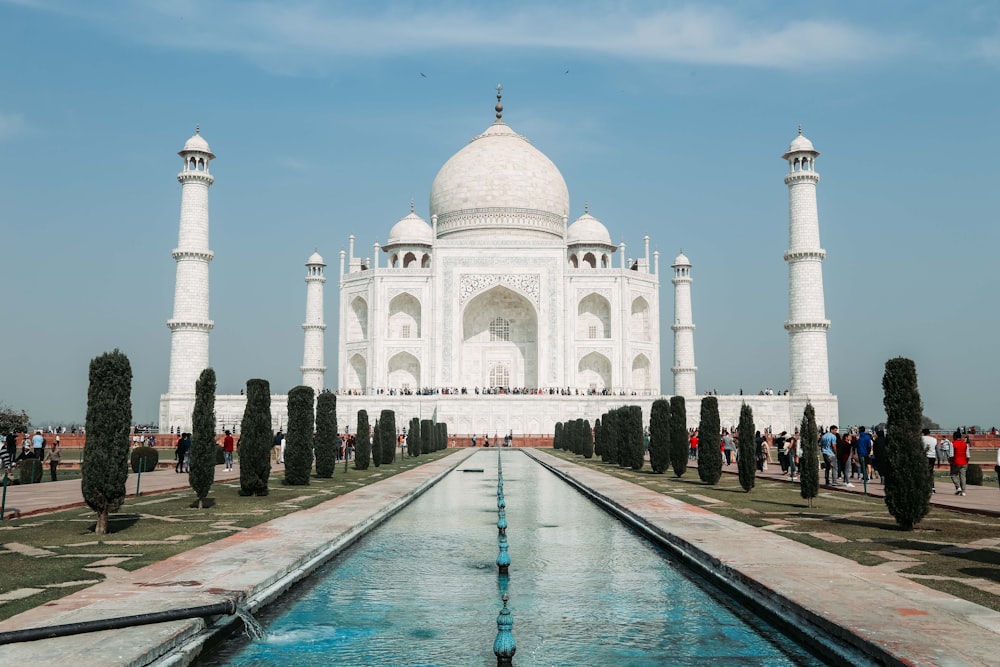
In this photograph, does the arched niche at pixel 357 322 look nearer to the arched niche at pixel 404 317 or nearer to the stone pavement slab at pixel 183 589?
the arched niche at pixel 404 317

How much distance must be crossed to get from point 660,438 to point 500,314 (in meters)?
26.5

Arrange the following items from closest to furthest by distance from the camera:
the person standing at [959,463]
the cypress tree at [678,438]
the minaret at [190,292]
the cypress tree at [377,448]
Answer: the person standing at [959,463] < the cypress tree at [678,438] < the cypress tree at [377,448] < the minaret at [190,292]

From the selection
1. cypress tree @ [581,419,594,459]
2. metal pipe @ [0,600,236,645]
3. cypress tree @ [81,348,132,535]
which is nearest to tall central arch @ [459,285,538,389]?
cypress tree @ [581,419,594,459]

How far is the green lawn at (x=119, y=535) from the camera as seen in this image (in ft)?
18.8

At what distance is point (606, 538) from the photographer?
8062mm

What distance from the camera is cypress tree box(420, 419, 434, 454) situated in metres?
27.3

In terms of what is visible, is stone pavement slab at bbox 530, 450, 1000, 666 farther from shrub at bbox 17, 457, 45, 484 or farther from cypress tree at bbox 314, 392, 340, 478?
shrub at bbox 17, 457, 45, 484

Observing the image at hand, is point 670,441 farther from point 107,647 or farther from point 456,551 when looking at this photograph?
point 107,647

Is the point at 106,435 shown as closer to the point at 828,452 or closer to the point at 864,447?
the point at 864,447

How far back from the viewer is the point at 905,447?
28.1ft

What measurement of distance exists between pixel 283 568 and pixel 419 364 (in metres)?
36.2

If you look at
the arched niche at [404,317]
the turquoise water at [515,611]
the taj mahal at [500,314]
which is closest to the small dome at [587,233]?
the taj mahal at [500,314]

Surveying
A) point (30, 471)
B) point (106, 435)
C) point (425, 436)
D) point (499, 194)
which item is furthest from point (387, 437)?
point (499, 194)

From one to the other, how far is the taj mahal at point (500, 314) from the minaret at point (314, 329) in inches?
2.7
